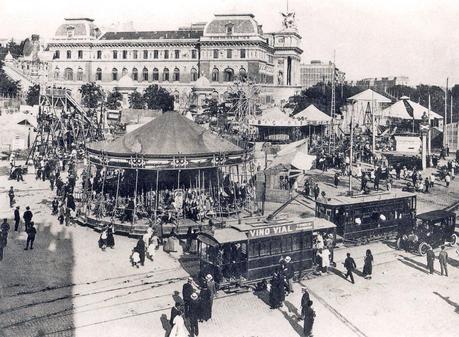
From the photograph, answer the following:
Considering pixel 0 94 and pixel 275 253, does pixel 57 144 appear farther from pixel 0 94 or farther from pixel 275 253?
pixel 0 94

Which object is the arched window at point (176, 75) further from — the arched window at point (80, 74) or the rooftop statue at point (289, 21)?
the rooftop statue at point (289, 21)

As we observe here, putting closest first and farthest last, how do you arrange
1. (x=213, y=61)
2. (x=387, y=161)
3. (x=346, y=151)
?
(x=387, y=161) < (x=346, y=151) < (x=213, y=61)

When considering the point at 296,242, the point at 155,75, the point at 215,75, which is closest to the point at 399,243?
the point at 296,242

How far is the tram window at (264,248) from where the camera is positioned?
56.6ft

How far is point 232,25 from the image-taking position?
9175 cm

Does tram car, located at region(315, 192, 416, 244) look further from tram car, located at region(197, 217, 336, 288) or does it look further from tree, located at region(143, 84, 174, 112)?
tree, located at region(143, 84, 174, 112)

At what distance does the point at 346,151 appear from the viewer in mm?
50312

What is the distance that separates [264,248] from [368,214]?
7.83 metres

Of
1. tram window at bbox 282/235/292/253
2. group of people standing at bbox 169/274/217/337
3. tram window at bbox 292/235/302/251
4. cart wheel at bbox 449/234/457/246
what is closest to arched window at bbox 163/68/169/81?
cart wheel at bbox 449/234/457/246

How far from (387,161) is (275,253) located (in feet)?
99.0

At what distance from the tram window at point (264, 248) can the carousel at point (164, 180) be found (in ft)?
18.4

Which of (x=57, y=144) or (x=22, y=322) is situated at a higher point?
(x=57, y=144)

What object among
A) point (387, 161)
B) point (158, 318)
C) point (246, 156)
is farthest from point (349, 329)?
point (387, 161)

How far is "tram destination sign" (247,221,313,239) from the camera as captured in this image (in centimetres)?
1702
